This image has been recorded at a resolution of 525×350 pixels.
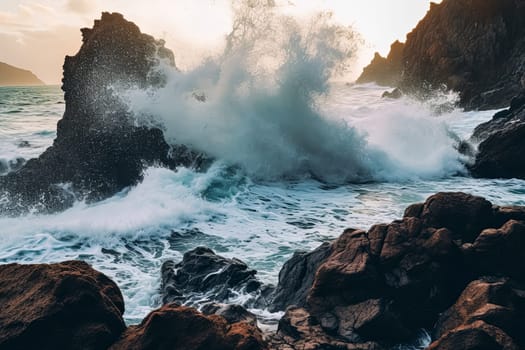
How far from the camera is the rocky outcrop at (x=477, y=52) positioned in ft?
78.1

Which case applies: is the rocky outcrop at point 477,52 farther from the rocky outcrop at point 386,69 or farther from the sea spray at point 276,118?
the rocky outcrop at point 386,69

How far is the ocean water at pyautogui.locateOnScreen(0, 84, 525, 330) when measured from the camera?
25.2 ft

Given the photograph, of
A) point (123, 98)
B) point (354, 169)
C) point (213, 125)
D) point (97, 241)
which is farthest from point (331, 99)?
point (97, 241)

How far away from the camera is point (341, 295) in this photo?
4926 mm

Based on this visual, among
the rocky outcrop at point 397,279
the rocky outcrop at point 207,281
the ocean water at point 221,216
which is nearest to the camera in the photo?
the rocky outcrop at point 397,279

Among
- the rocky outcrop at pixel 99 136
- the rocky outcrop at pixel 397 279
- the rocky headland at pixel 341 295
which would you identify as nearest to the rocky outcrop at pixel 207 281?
the rocky headland at pixel 341 295

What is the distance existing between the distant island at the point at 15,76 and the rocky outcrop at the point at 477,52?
6698 inches

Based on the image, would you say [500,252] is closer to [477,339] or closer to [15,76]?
[477,339]

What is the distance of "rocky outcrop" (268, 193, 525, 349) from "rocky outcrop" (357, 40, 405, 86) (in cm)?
6062

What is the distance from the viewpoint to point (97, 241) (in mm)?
8461

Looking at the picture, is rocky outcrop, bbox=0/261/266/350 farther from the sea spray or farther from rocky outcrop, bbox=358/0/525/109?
rocky outcrop, bbox=358/0/525/109

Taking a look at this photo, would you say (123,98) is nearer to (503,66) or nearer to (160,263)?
(160,263)

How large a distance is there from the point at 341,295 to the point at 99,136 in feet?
29.4

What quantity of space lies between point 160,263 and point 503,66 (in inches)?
953
